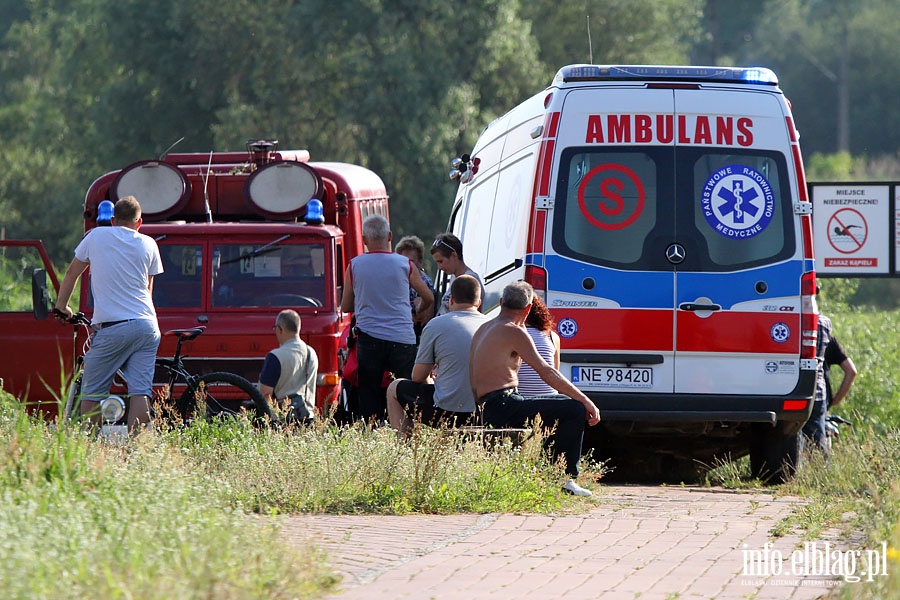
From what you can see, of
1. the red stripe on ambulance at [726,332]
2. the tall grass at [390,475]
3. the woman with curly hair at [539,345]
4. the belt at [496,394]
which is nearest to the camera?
the tall grass at [390,475]

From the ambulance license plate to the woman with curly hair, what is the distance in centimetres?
38

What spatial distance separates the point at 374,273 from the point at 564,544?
4.54 meters

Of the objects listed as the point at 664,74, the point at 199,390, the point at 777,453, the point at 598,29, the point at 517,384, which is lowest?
the point at 777,453

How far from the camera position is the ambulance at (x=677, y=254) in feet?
32.3

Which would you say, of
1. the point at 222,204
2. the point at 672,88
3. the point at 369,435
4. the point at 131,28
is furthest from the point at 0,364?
the point at 131,28

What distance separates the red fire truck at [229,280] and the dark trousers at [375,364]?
1.56 feet

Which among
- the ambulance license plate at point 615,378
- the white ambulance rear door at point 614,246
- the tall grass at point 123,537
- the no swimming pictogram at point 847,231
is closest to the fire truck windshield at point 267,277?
the white ambulance rear door at point 614,246

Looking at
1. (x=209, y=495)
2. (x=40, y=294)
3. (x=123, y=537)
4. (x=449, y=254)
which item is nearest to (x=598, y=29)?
(x=449, y=254)

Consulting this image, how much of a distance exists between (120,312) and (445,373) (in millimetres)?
2227

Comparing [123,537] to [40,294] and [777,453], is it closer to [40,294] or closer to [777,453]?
[40,294]

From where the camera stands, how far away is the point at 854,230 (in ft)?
52.4

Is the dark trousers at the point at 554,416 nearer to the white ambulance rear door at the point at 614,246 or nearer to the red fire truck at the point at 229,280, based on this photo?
the white ambulance rear door at the point at 614,246

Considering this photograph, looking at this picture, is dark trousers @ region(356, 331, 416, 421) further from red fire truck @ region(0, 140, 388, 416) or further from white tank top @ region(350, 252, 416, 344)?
red fire truck @ region(0, 140, 388, 416)

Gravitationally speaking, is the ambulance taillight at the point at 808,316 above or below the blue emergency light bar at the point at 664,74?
below
